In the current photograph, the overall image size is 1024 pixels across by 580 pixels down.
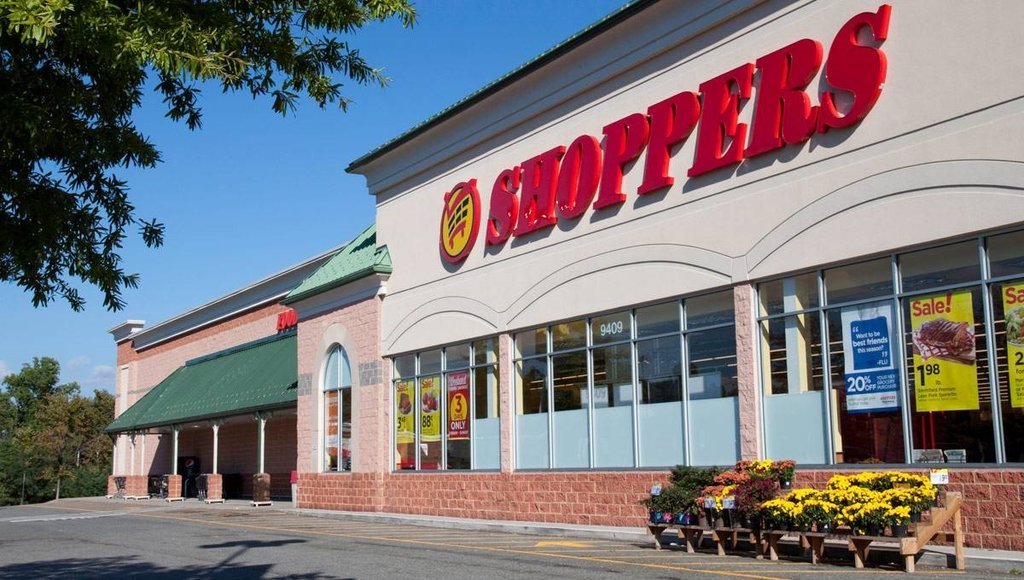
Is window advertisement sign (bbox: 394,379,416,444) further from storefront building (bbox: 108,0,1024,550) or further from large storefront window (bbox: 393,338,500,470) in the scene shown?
storefront building (bbox: 108,0,1024,550)

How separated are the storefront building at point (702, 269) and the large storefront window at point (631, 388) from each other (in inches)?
2.1

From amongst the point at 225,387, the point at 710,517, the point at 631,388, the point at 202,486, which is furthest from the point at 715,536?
the point at 202,486

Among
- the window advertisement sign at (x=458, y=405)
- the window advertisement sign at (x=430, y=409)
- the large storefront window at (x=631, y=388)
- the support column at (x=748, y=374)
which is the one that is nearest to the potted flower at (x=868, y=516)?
the support column at (x=748, y=374)

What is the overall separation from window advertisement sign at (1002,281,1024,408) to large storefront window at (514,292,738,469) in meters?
4.89

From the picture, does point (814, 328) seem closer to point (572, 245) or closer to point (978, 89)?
point (978, 89)

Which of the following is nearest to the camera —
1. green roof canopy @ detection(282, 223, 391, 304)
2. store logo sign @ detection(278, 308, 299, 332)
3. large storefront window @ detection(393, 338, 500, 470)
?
large storefront window @ detection(393, 338, 500, 470)

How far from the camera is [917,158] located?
14.8m

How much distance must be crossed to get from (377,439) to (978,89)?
17.4m

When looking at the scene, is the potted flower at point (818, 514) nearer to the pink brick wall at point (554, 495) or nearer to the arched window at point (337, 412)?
the pink brick wall at point (554, 495)

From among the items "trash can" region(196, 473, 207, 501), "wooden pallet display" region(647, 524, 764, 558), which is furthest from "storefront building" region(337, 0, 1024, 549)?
"trash can" region(196, 473, 207, 501)

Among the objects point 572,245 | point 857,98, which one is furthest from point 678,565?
point 572,245

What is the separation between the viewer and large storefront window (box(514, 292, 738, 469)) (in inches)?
711

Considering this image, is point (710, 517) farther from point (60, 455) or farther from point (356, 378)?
point (60, 455)

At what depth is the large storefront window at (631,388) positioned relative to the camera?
59.2ft
